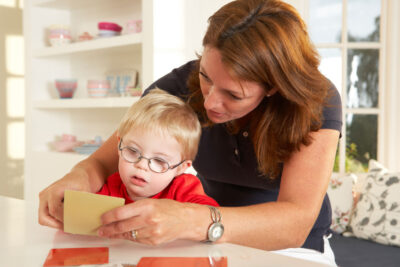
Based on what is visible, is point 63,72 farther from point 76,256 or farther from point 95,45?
point 76,256

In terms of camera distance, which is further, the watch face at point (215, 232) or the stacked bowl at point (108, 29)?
the stacked bowl at point (108, 29)

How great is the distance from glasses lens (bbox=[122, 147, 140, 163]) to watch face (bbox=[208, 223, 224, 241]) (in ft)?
1.17

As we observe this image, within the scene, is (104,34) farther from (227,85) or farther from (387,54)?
(227,85)

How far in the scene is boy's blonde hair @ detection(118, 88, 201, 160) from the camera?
1237 millimetres

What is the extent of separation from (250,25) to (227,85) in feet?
0.56

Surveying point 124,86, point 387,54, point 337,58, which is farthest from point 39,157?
point 387,54

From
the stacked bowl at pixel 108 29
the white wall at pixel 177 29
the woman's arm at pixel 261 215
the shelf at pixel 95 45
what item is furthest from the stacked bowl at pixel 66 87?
the woman's arm at pixel 261 215

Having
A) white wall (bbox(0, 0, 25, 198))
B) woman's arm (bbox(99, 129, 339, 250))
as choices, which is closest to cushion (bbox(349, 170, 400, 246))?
woman's arm (bbox(99, 129, 339, 250))

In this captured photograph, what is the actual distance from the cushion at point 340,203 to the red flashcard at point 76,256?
2.33 meters

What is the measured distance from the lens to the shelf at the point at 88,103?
10.5ft

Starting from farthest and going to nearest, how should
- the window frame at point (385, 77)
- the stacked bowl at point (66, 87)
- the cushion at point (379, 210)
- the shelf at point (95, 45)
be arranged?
the stacked bowl at point (66, 87)
the window frame at point (385, 77)
the shelf at point (95, 45)
the cushion at point (379, 210)

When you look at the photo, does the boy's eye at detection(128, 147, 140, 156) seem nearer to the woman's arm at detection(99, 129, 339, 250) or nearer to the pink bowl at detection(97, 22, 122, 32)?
the woman's arm at detection(99, 129, 339, 250)

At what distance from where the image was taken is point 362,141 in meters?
3.45

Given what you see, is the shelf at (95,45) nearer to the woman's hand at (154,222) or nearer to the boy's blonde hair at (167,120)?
the boy's blonde hair at (167,120)
